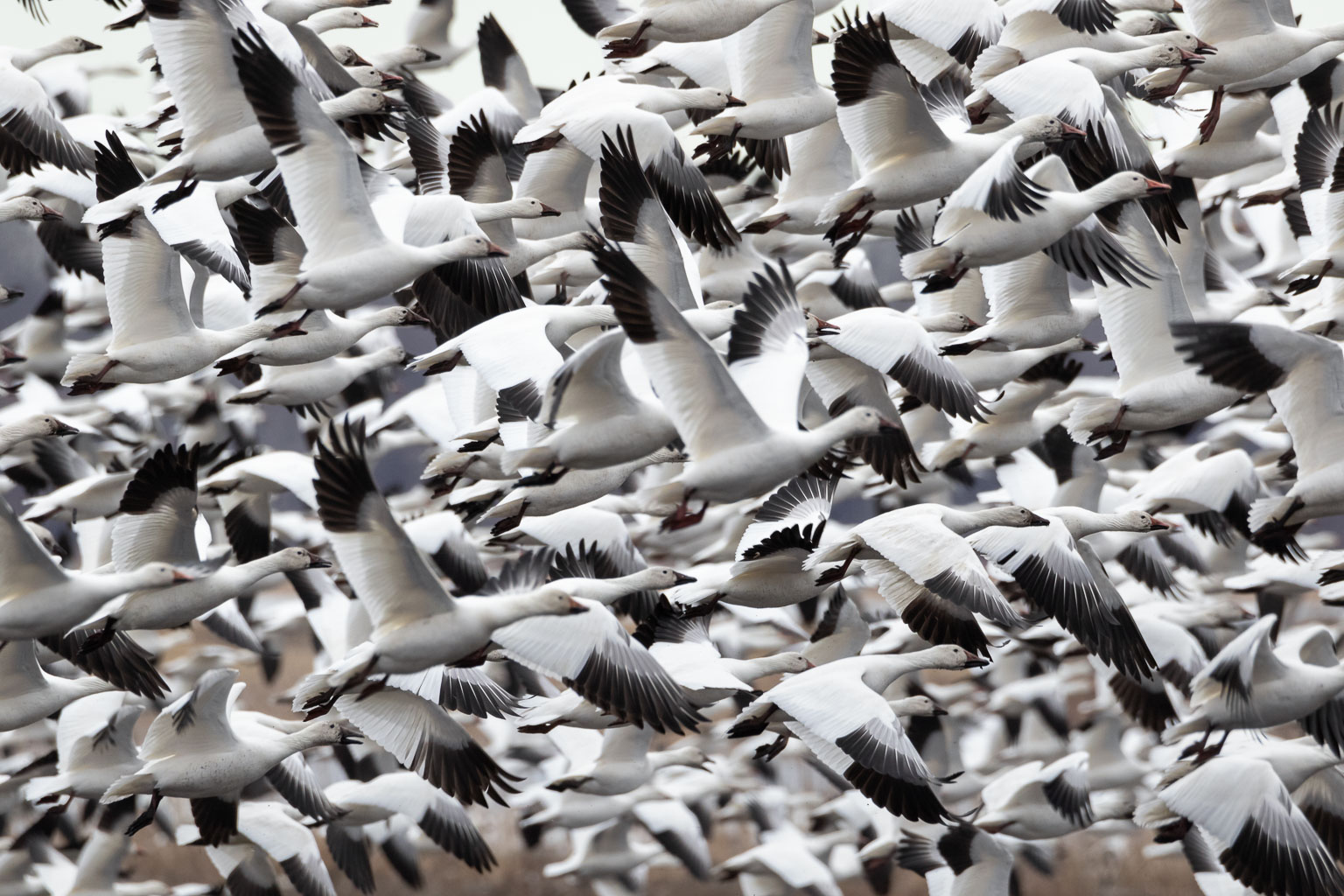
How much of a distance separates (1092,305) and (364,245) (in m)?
4.25

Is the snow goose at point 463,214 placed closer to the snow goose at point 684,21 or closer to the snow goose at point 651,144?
the snow goose at point 651,144

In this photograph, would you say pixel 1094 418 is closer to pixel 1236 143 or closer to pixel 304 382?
pixel 1236 143

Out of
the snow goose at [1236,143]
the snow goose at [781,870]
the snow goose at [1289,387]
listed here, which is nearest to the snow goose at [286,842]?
the snow goose at [781,870]

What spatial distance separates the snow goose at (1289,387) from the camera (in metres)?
7.64

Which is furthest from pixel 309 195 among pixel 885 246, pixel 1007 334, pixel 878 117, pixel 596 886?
pixel 885 246

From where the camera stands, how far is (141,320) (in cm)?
909

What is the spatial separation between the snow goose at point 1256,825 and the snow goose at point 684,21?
4.56 meters

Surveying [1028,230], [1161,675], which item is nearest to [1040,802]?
[1161,675]

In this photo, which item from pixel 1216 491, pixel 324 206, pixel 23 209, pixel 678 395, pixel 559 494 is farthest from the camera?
pixel 23 209

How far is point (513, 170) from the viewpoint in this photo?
10.3 m

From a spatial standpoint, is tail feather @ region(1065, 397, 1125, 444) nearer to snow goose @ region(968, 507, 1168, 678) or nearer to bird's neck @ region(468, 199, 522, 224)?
snow goose @ region(968, 507, 1168, 678)

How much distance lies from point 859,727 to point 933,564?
0.89m

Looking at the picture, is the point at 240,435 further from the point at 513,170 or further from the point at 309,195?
the point at 309,195

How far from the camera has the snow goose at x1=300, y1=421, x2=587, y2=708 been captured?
21.8 ft
